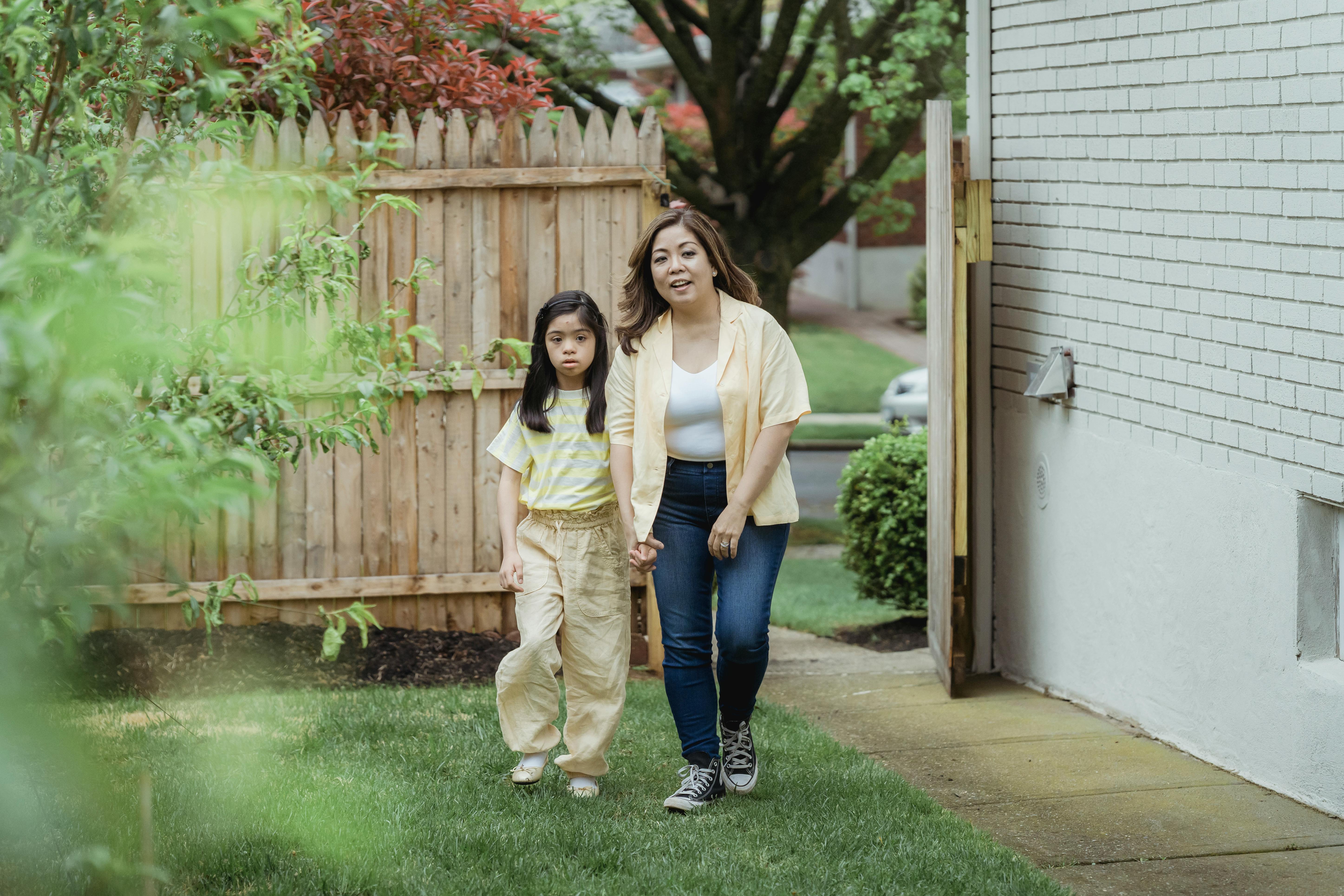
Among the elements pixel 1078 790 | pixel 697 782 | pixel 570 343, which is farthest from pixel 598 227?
pixel 1078 790

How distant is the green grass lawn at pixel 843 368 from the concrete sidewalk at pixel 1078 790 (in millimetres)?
17429

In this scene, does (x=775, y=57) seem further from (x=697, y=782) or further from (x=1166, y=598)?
(x=697, y=782)

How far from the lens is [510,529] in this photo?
13.7 feet

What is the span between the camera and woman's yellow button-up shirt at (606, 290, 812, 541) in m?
4.00

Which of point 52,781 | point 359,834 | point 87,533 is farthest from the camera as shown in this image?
point 52,781

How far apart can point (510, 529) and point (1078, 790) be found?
211cm

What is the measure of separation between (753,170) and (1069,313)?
670 centimetres

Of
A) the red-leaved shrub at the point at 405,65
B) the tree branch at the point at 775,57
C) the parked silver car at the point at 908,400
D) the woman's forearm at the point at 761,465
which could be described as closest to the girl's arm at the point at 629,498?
the woman's forearm at the point at 761,465

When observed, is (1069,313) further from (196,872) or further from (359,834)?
(196,872)

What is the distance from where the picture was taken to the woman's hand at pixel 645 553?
3990 mm

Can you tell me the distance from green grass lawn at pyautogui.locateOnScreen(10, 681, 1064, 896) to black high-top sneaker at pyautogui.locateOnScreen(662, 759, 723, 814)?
0.04m

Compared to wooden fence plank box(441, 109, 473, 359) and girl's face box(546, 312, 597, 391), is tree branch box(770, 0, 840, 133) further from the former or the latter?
girl's face box(546, 312, 597, 391)

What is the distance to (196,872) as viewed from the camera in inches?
133

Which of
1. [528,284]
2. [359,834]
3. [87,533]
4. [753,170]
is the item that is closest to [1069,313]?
[528,284]
